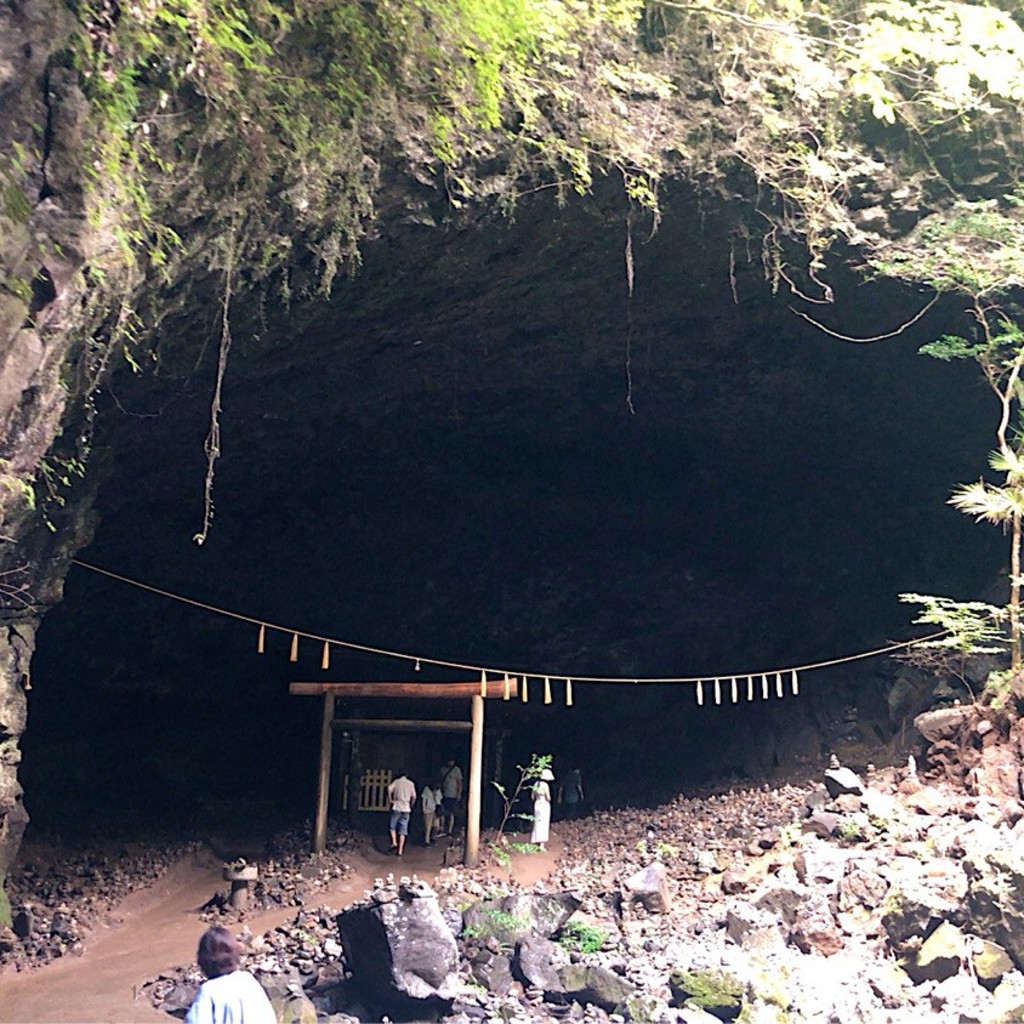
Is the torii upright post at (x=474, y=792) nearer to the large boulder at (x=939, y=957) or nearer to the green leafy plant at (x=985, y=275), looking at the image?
the green leafy plant at (x=985, y=275)

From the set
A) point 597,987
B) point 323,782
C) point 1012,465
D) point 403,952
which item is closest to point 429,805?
point 323,782

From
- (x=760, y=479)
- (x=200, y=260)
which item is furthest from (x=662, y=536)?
(x=200, y=260)

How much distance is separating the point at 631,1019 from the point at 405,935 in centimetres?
196

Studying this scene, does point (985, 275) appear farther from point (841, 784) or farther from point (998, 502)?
point (841, 784)

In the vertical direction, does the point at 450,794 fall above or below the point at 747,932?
above

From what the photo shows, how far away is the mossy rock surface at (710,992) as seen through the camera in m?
7.54

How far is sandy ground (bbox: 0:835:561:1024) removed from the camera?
8.88 m

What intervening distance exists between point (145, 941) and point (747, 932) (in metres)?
6.99

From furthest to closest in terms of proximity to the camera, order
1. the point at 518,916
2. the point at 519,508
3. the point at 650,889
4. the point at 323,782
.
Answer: the point at 519,508
the point at 323,782
the point at 650,889
the point at 518,916

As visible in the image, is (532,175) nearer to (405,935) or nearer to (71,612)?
(405,935)

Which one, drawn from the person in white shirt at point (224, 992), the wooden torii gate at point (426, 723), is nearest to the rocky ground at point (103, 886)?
the wooden torii gate at point (426, 723)

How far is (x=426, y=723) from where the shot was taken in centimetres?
1398

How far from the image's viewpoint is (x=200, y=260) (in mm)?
6629

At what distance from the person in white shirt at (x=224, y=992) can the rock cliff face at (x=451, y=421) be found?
2.86m
